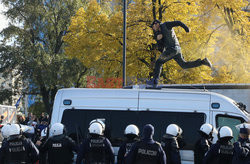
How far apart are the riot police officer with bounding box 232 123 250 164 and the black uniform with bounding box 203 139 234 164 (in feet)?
1.28

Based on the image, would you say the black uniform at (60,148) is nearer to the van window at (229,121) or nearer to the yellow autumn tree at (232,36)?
the van window at (229,121)

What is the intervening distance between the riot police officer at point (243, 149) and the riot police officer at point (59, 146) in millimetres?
2870

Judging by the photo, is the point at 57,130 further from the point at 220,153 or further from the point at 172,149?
the point at 220,153

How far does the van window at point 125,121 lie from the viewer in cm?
825

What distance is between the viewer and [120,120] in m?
8.36

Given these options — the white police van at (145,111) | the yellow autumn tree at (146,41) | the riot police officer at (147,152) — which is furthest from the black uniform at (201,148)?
the yellow autumn tree at (146,41)

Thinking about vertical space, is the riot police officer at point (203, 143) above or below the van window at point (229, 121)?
below

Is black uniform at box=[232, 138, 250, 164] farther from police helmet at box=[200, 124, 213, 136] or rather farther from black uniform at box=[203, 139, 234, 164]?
police helmet at box=[200, 124, 213, 136]

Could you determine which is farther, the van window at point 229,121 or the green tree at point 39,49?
the green tree at point 39,49

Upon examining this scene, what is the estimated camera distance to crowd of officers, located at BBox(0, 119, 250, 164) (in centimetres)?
685

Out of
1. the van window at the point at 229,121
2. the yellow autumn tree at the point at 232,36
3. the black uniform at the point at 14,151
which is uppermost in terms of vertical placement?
the yellow autumn tree at the point at 232,36

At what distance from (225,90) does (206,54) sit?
31.9ft

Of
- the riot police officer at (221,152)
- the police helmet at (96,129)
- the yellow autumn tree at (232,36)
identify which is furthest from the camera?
the yellow autumn tree at (232,36)

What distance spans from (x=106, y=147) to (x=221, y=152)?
1.95 m
